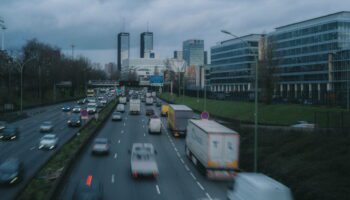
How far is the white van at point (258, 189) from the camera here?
49.2 ft

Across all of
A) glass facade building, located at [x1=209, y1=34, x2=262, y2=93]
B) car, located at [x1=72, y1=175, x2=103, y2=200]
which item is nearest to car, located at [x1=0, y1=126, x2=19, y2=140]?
car, located at [x1=72, y1=175, x2=103, y2=200]

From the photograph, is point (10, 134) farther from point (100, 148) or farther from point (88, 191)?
point (88, 191)

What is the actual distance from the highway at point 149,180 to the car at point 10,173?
2.64m

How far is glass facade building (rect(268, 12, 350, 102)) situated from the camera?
9519 centimetres

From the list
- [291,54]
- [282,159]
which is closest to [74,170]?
[282,159]

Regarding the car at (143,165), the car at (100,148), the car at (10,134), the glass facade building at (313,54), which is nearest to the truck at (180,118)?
the car at (100,148)

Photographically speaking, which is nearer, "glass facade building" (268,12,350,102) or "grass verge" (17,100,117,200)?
"grass verge" (17,100,117,200)

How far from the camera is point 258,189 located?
1524 centimetres

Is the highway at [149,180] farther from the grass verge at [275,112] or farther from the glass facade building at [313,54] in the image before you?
the glass facade building at [313,54]

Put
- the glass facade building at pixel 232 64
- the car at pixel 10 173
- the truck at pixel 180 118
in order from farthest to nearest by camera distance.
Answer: the glass facade building at pixel 232 64 < the truck at pixel 180 118 < the car at pixel 10 173

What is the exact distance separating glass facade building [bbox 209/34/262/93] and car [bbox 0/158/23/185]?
106 meters

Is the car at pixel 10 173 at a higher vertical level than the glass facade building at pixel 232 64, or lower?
lower

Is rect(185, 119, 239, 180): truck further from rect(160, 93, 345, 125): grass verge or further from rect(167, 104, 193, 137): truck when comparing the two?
rect(160, 93, 345, 125): grass verge

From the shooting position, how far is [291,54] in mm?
113438
